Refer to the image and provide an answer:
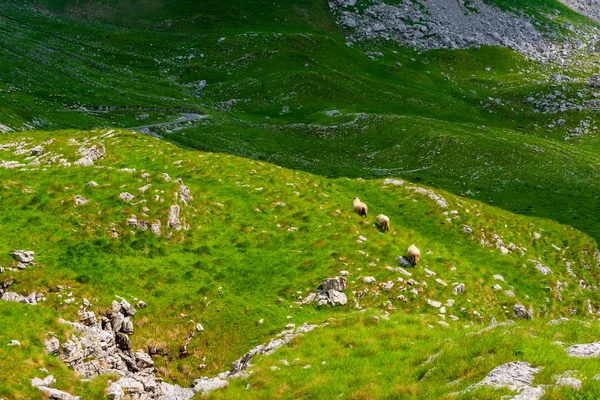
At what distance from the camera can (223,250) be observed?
88.8 ft

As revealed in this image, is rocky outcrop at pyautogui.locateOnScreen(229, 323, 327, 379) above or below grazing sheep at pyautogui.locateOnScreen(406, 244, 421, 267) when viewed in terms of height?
below

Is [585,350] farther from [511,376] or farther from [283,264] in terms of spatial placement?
[283,264]

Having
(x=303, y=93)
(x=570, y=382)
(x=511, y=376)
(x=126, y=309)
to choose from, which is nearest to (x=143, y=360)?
(x=126, y=309)

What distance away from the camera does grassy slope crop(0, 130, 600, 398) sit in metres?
21.0

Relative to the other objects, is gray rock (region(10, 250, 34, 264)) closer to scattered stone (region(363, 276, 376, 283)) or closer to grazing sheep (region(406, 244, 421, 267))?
scattered stone (region(363, 276, 376, 283))

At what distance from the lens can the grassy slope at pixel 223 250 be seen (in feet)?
68.8

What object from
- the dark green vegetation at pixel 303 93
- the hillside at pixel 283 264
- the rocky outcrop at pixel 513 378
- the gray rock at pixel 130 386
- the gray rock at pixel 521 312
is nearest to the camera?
the rocky outcrop at pixel 513 378

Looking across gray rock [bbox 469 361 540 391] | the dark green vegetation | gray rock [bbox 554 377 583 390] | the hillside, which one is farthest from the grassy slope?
the dark green vegetation

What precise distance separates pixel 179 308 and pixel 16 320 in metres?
7.38

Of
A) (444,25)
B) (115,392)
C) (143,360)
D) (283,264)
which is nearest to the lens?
(115,392)

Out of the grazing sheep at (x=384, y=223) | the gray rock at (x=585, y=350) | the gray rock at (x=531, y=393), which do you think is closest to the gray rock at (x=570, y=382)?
the gray rock at (x=531, y=393)

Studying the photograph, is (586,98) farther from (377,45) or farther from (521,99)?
(377,45)

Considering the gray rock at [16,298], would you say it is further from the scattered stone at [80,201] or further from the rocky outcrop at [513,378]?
the rocky outcrop at [513,378]

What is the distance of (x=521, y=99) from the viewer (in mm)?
132750
